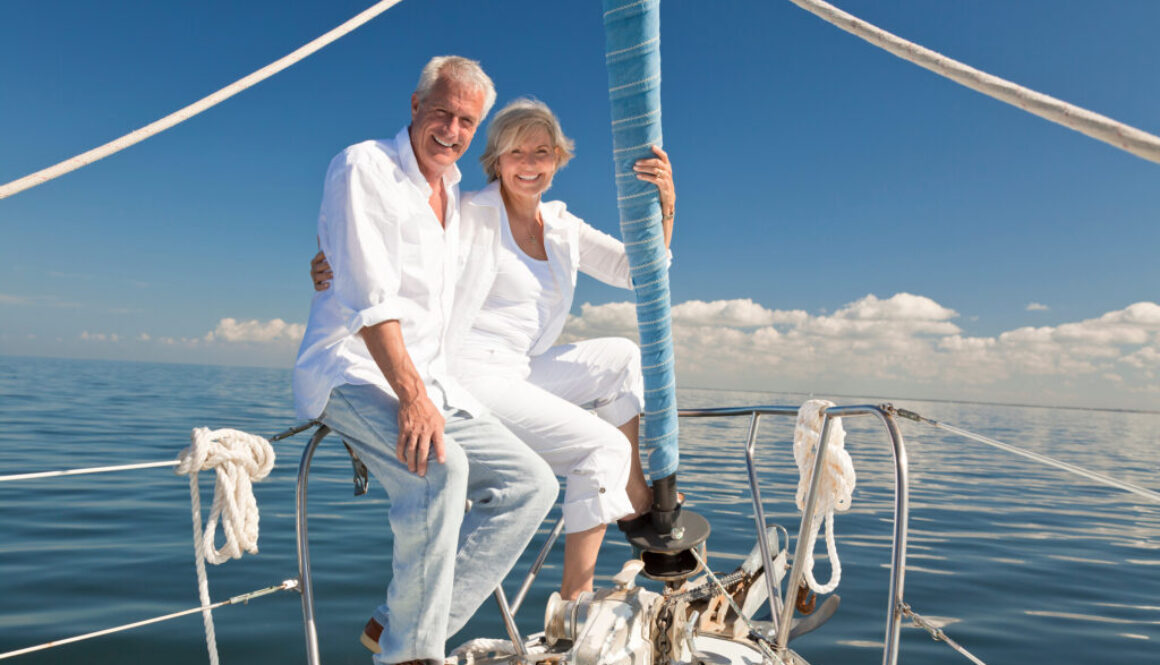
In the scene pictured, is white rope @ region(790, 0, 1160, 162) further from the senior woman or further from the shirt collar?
the shirt collar

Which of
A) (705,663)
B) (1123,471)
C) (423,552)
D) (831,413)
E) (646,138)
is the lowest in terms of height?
(1123,471)

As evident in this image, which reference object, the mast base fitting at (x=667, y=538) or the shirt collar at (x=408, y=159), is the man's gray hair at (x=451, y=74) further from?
the mast base fitting at (x=667, y=538)

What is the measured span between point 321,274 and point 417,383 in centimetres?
53

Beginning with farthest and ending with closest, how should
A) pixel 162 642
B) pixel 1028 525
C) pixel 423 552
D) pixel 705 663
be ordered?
1. pixel 1028 525
2. pixel 162 642
3. pixel 705 663
4. pixel 423 552

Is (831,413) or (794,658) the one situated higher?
(831,413)

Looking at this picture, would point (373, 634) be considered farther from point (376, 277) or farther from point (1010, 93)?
point (1010, 93)

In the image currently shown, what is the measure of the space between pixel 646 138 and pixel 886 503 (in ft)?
24.6

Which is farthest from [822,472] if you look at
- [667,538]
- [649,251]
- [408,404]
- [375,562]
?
[375,562]

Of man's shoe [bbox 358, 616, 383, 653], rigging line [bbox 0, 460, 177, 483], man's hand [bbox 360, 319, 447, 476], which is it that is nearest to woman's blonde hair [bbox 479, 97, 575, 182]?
man's hand [bbox 360, 319, 447, 476]

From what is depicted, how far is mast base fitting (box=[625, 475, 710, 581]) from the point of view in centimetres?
259

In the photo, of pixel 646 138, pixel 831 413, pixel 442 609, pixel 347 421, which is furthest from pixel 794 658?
pixel 646 138

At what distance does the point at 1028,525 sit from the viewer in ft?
26.5

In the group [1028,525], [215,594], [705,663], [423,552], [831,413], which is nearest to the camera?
[423,552]

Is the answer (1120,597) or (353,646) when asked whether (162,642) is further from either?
(1120,597)
